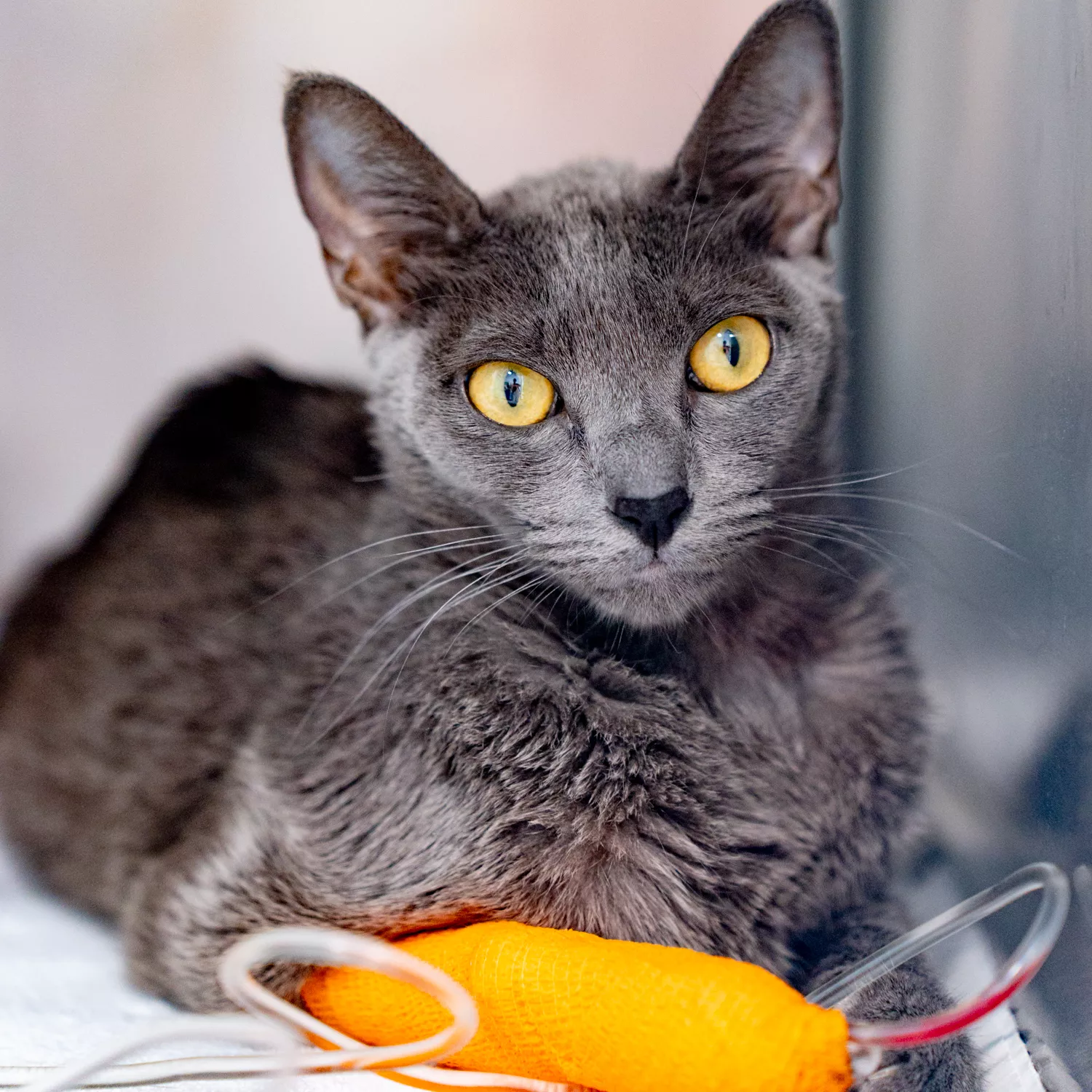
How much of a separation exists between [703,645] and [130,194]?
3.15ft

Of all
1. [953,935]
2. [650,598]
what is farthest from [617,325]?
[953,935]

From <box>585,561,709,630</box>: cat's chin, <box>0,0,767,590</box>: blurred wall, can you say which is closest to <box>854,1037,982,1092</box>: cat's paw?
<box>585,561,709,630</box>: cat's chin

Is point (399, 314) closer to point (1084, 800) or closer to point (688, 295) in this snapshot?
point (688, 295)

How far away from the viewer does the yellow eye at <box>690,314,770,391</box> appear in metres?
0.89

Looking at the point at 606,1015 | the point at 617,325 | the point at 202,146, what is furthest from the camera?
the point at 202,146

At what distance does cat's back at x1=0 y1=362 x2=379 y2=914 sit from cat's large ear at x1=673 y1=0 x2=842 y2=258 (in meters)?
0.49

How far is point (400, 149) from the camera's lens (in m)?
0.90

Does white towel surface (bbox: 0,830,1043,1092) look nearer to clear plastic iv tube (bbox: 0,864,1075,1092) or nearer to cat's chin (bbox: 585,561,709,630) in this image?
clear plastic iv tube (bbox: 0,864,1075,1092)

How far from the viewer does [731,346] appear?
0.90 m

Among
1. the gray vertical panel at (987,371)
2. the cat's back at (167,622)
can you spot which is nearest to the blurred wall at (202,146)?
the cat's back at (167,622)

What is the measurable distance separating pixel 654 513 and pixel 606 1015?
347mm

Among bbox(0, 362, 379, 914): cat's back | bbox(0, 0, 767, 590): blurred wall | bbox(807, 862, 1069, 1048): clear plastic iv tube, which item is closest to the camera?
bbox(807, 862, 1069, 1048): clear plastic iv tube

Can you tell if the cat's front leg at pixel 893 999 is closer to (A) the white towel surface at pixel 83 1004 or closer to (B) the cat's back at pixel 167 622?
(A) the white towel surface at pixel 83 1004

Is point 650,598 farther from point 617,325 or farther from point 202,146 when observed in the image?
point 202,146
